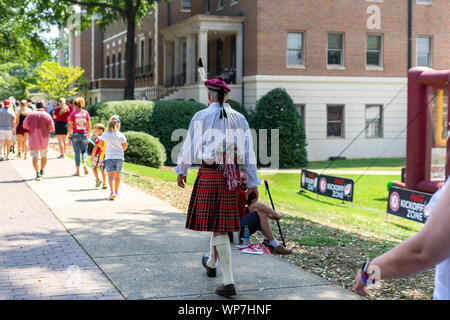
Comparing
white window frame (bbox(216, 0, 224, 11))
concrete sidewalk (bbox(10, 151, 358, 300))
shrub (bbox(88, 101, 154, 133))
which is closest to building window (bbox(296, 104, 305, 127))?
white window frame (bbox(216, 0, 224, 11))

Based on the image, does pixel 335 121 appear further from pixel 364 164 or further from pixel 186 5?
pixel 186 5

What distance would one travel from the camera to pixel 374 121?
108ft

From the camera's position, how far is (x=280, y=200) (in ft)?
52.8

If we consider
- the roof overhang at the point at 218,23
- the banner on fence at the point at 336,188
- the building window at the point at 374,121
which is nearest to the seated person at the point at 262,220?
the banner on fence at the point at 336,188

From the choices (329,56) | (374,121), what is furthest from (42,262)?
(374,121)

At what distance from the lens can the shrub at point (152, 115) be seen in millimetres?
25938

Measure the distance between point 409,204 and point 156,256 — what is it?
7.79 metres

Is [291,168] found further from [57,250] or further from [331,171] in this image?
[57,250]

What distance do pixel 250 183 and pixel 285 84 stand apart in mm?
25426

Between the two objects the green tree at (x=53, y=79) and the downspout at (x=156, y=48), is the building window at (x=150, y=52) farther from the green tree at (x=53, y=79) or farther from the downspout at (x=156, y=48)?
the green tree at (x=53, y=79)

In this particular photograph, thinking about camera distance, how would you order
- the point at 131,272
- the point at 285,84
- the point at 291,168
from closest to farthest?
the point at 131,272
the point at 291,168
the point at 285,84

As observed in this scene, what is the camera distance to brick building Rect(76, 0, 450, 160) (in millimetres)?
30672

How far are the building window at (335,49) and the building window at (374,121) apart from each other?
3035 mm
